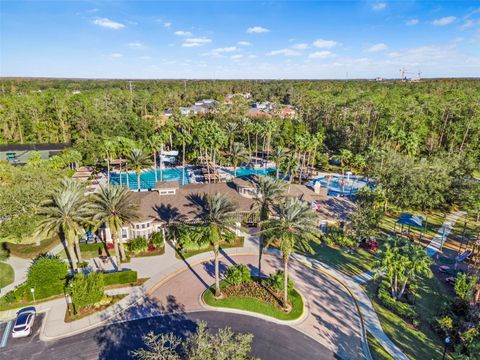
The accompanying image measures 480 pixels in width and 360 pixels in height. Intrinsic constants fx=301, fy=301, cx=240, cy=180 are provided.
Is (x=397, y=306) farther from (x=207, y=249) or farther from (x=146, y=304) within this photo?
(x=146, y=304)

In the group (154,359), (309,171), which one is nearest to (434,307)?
(154,359)

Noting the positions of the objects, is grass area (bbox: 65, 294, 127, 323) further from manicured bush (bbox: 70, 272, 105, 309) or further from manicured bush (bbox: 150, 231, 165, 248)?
manicured bush (bbox: 150, 231, 165, 248)

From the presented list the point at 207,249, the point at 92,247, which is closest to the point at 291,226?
the point at 207,249

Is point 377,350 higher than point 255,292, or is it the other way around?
point 255,292

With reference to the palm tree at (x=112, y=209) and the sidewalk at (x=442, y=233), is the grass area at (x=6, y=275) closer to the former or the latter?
the palm tree at (x=112, y=209)

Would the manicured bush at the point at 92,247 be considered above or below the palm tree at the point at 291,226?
below

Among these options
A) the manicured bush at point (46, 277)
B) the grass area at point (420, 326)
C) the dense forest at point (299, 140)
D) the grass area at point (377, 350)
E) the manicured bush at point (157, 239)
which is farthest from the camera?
the dense forest at point (299, 140)

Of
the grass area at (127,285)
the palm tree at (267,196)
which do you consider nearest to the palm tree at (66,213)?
the grass area at (127,285)
